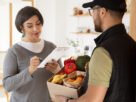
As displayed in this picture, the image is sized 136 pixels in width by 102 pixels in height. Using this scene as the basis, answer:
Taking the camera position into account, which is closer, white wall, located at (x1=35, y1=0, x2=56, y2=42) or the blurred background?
the blurred background

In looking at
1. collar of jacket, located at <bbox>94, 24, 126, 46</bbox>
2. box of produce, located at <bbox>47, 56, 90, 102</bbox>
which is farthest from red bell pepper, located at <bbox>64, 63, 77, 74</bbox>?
collar of jacket, located at <bbox>94, 24, 126, 46</bbox>

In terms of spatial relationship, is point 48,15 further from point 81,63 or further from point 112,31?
point 112,31

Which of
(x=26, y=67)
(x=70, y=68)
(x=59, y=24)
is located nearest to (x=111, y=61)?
(x=70, y=68)

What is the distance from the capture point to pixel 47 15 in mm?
5301

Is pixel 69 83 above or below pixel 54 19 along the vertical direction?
below

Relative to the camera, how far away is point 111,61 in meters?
0.80

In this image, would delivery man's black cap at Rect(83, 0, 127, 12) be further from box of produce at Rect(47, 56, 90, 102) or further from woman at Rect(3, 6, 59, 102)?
woman at Rect(3, 6, 59, 102)

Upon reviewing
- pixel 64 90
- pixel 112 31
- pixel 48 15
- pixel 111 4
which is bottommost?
pixel 64 90

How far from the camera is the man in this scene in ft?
2.62

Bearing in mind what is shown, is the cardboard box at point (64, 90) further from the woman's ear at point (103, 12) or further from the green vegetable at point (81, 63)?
the woman's ear at point (103, 12)

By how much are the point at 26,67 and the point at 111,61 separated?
77 cm

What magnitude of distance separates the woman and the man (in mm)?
525

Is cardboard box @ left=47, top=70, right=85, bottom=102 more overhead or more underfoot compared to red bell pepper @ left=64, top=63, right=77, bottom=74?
more underfoot

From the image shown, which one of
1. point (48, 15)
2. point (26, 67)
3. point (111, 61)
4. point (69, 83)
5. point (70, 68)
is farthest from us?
point (48, 15)
